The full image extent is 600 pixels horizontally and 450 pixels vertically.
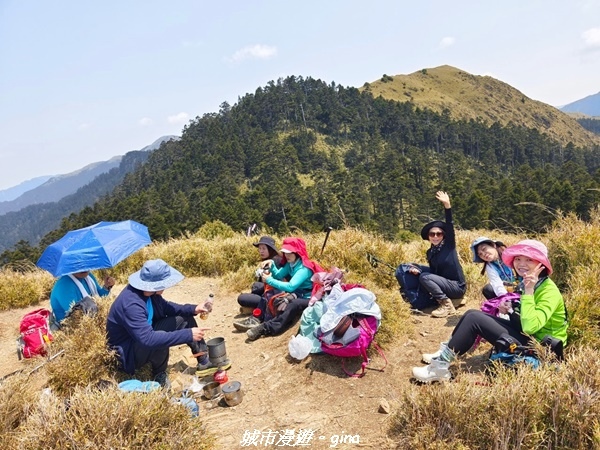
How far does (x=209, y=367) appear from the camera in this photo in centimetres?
405

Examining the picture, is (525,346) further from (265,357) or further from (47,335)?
(47,335)

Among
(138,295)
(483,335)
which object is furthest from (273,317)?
(483,335)

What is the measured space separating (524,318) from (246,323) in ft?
11.1

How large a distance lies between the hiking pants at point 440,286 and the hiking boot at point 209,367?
2486 millimetres

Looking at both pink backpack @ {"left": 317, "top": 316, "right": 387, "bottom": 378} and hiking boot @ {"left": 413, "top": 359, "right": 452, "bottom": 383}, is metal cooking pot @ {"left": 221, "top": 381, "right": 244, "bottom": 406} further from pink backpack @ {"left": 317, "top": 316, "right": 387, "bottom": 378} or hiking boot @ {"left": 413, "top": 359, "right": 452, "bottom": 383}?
hiking boot @ {"left": 413, "top": 359, "right": 452, "bottom": 383}

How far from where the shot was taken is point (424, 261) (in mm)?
6516

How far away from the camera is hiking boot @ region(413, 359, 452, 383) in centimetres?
314


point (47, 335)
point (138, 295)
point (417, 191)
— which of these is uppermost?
point (138, 295)

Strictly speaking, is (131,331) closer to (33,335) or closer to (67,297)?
(67,297)

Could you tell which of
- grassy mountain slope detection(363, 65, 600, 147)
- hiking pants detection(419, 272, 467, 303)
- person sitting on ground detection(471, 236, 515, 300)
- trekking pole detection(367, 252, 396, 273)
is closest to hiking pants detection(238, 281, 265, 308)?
trekking pole detection(367, 252, 396, 273)

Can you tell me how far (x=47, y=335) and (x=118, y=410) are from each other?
3.14 meters

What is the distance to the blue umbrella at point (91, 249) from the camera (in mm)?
4750

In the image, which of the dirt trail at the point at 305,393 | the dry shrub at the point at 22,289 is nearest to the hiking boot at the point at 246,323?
the dirt trail at the point at 305,393

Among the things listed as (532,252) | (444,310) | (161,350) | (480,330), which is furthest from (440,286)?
(161,350)
